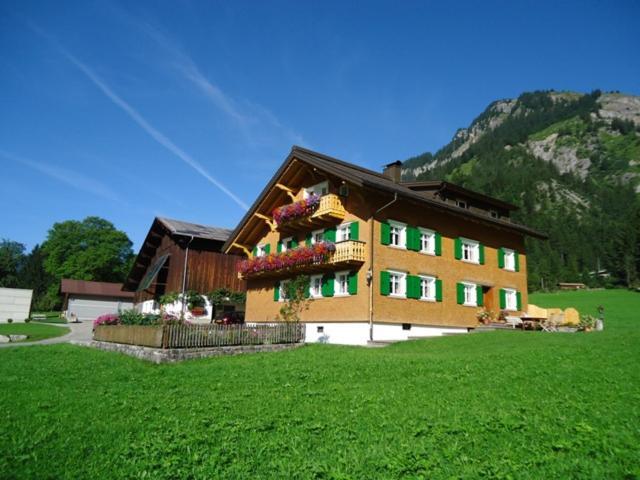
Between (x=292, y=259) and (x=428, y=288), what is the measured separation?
7057 mm

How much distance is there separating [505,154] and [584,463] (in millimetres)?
178934

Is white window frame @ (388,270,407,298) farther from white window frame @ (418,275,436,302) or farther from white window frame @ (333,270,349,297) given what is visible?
white window frame @ (333,270,349,297)

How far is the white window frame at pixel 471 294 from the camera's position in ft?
85.5

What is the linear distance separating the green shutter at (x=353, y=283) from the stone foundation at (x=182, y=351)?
356 cm

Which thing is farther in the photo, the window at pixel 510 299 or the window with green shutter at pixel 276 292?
the window at pixel 510 299

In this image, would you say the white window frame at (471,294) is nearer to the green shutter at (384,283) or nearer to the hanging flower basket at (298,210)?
the green shutter at (384,283)

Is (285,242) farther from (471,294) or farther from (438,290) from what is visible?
(471,294)

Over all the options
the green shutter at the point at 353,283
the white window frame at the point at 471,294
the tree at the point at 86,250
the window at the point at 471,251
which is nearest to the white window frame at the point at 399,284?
the green shutter at the point at 353,283

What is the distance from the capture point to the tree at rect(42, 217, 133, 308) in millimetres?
68438

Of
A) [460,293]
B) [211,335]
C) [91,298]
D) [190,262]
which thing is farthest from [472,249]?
[91,298]

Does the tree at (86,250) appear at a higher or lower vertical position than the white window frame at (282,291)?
higher

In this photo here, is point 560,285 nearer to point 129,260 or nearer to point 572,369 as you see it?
point 129,260

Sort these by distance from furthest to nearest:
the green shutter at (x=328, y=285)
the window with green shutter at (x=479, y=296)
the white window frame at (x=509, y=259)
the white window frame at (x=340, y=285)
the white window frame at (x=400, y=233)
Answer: the white window frame at (x=509, y=259) < the window with green shutter at (x=479, y=296) < the green shutter at (x=328, y=285) < the white window frame at (x=400, y=233) < the white window frame at (x=340, y=285)

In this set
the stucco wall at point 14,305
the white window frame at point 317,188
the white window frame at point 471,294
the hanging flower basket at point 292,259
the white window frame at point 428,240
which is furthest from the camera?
the stucco wall at point 14,305
